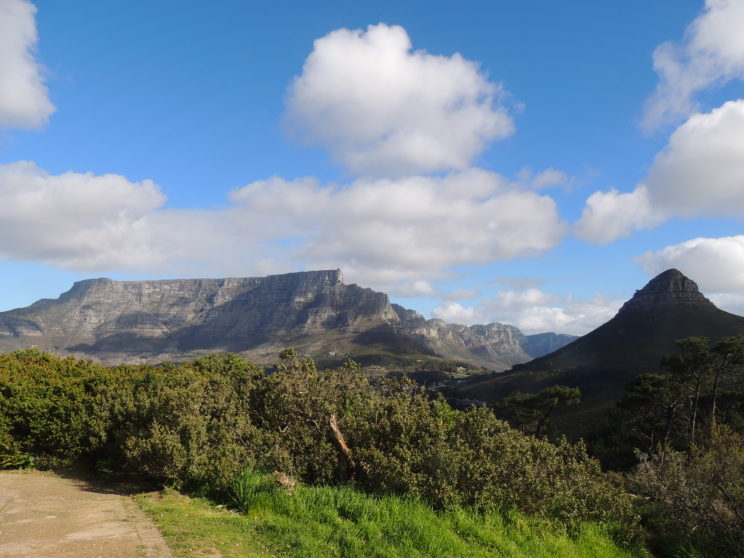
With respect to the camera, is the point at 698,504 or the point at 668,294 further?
the point at 668,294

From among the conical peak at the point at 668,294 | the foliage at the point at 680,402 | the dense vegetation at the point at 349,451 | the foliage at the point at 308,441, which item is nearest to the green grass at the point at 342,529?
the dense vegetation at the point at 349,451

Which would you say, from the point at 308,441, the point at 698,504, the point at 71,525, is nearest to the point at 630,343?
the point at 698,504

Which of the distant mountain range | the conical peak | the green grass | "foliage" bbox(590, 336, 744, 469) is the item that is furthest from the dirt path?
the conical peak

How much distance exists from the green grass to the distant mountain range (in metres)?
83.3

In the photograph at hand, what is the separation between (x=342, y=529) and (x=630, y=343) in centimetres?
13508

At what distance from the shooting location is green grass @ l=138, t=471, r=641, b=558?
23.9ft

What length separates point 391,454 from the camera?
10.7m

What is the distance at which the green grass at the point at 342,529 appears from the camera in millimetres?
7281

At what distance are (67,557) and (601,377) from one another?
11290 centimetres

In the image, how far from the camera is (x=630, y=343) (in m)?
122

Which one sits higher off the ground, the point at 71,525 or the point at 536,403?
the point at 71,525

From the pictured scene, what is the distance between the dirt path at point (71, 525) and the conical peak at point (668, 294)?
16219 centimetres

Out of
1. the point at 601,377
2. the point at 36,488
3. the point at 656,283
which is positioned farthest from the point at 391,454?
the point at 656,283

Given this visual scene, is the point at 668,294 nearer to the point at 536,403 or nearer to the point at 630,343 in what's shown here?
the point at 630,343
